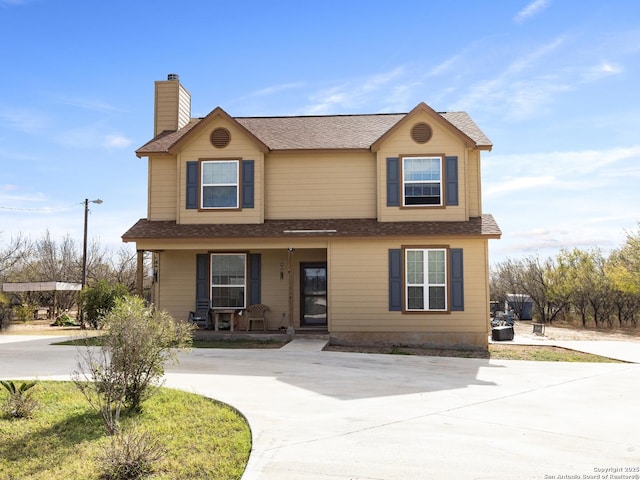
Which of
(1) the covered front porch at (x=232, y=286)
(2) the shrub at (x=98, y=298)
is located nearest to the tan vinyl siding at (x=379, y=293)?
(1) the covered front porch at (x=232, y=286)

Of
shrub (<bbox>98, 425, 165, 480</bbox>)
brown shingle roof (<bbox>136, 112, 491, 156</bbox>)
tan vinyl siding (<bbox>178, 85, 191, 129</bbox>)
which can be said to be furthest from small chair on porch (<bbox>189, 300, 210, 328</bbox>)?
shrub (<bbox>98, 425, 165, 480</bbox>)

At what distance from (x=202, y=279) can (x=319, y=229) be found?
3.93 m

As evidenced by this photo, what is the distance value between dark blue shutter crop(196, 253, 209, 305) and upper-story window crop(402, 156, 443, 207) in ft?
20.5

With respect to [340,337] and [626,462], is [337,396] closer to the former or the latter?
[626,462]

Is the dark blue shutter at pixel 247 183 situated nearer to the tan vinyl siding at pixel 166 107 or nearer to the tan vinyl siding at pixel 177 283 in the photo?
the tan vinyl siding at pixel 177 283

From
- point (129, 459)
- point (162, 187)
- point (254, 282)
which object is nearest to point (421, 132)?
point (254, 282)

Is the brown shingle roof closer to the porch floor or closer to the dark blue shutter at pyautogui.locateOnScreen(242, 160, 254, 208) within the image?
the dark blue shutter at pyautogui.locateOnScreen(242, 160, 254, 208)

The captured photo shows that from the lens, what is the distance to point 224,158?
664 inches

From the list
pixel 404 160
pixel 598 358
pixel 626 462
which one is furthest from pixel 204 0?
pixel 598 358

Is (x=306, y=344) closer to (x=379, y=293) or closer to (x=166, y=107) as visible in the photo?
(x=379, y=293)

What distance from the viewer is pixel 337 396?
8688mm

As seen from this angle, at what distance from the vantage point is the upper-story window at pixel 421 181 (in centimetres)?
1634

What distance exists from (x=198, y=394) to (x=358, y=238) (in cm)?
806

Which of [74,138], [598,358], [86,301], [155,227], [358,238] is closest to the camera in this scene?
[598,358]
